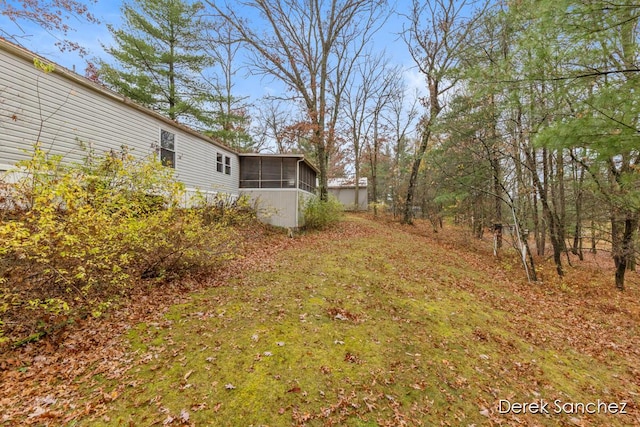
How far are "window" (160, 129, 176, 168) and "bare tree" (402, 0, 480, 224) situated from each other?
11.4 meters

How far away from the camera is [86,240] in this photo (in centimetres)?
373

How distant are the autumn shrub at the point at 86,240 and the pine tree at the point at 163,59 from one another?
39.6 feet

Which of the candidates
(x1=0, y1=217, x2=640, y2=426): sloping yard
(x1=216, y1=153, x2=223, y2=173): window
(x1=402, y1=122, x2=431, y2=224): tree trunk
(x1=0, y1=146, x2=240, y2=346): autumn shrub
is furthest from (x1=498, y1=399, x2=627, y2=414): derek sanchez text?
(x1=402, y1=122, x2=431, y2=224): tree trunk

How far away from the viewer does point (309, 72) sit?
16219 mm

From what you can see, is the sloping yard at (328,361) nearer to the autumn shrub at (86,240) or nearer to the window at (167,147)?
the autumn shrub at (86,240)

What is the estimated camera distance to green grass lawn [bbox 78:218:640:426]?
267 cm

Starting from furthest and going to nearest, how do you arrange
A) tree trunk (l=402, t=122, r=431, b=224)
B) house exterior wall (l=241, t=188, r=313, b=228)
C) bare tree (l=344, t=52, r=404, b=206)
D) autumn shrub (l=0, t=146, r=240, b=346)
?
1. bare tree (l=344, t=52, r=404, b=206)
2. tree trunk (l=402, t=122, r=431, b=224)
3. house exterior wall (l=241, t=188, r=313, b=228)
4. autumn shrub (l=0, t=146, r=240, b=346)

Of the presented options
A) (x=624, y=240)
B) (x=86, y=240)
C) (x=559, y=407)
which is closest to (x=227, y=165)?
(x=86, y=240)

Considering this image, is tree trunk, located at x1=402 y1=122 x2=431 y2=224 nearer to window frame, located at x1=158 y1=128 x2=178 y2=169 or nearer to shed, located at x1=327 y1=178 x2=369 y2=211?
shed, located at x1=327 y1=178 x2=369 y2=211

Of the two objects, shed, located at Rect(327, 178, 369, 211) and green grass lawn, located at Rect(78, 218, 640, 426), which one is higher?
shed, located at Rect(327, 178, 369, 211)

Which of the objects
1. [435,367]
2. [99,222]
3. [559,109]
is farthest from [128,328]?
[559,109]

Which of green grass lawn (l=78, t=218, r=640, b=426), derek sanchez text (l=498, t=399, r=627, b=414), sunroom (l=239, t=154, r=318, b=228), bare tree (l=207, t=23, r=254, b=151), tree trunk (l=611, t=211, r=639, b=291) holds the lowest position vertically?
derek sanchez text (l=498, t=399, r=627, b=414)

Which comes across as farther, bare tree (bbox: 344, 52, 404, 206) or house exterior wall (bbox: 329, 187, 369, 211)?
house exterior wall (bbox: 329, 187, 369, 211)

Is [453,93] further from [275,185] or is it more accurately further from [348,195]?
[348,195]
